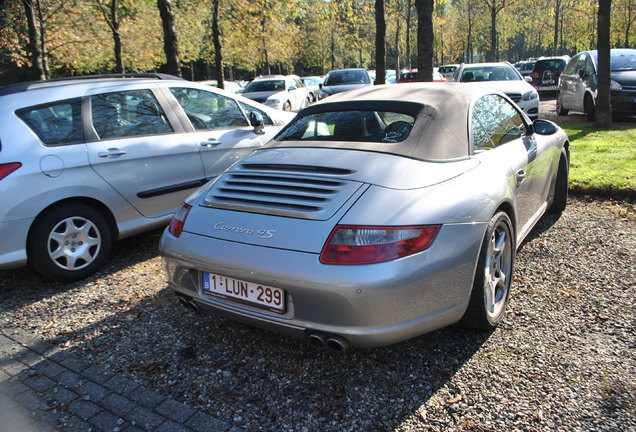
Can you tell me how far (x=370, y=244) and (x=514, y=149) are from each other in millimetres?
1985

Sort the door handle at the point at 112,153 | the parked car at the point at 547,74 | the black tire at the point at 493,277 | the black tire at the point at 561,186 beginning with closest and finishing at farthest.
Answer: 1. the black tire at the point at 493,277
2. the door handle at the point at 112,153
3. the black tire at the point at 561,186
4. the parked car at the point at 547,74

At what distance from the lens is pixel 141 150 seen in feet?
16.2

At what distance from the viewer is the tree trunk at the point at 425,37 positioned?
31.0 feet

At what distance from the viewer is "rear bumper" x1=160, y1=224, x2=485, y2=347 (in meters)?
2.43

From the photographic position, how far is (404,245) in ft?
8.18

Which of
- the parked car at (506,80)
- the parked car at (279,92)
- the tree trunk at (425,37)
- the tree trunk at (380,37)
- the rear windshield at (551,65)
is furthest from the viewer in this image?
the rear windshield at (551,65)

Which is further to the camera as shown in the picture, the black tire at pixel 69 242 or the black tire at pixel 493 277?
the black tire at pixel 69 242

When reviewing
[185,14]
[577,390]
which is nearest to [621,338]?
[577,390]

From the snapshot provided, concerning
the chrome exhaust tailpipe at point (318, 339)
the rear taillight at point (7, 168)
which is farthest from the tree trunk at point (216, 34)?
the chrome exhaust tailpipe at point (318, 339)

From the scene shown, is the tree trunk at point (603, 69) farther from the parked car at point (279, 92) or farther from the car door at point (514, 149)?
the parked car at point (279, 92)

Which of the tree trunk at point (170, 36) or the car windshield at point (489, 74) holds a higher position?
the tree trunk at point (170, 36)

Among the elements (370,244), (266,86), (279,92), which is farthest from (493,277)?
(266,86)

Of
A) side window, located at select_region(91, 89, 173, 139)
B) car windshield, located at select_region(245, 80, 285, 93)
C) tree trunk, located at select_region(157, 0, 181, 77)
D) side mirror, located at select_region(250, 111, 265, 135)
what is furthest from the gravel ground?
car windshield, located at select_region(245, 80, 285, 93)

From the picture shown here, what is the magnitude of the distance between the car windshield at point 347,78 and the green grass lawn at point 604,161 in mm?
9071
